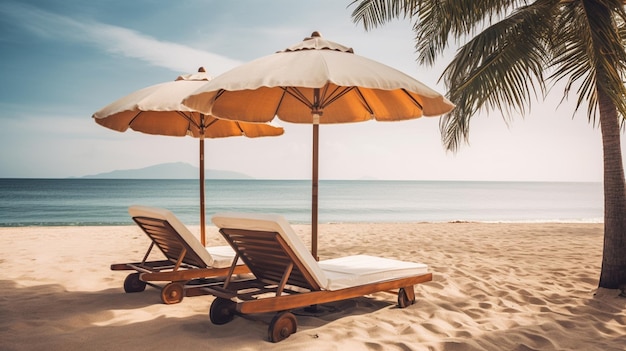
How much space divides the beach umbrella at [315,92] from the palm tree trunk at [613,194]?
193 cm

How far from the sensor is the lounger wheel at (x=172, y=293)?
14.7 ft

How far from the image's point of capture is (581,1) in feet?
16.9

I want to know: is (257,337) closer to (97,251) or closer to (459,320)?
(459,320)

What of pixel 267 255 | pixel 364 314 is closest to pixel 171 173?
pixel 364 314

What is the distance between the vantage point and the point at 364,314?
13.9 feet

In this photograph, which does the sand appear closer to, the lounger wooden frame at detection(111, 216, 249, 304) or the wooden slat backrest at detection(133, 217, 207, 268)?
the lounger wooden frame at detection(111, 216, 249, 304)

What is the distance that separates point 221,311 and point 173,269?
1067mm

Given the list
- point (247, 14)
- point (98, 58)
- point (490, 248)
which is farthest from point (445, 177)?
point (490, 248)

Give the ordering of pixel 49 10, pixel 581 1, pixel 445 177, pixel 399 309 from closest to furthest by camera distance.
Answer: pixel 399 309
pixel 581 1
pixel 49 10
pixel 445 177

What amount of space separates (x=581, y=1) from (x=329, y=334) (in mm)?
4382

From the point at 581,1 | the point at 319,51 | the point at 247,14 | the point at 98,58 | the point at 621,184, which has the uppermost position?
the point at 98,58

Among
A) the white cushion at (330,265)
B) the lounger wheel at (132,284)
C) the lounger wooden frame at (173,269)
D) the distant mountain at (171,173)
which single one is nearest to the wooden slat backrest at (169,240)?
the lounger wooden frame at (173,269)

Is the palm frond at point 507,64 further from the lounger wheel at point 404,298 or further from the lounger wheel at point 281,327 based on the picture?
the lounger wheel at point 281,327

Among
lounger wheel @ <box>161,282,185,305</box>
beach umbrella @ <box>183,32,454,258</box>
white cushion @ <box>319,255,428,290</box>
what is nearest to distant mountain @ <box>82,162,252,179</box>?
beach umbrella @ <box>183,32,454,258</box>
